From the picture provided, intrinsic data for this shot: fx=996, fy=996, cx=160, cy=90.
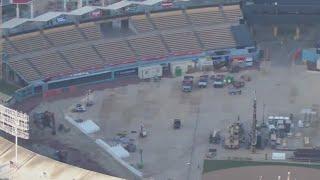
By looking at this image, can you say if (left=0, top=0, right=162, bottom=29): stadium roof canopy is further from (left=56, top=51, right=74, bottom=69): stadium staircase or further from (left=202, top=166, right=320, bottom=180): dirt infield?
(left=202, top=166, right=320, bottom=180): dirt infield

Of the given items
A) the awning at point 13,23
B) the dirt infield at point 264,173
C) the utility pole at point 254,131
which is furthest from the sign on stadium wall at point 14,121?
the awning at point 13,23

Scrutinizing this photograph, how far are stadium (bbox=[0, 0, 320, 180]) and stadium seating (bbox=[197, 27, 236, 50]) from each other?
0.10 metres

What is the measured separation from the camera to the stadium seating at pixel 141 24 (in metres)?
101

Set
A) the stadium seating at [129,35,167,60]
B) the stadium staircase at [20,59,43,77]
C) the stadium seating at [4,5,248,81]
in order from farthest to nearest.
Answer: the stadium seating at [129,35,167,60] < the stadium seating at [4,5,248,81] < the stadium staircase at [20,59,43,77]

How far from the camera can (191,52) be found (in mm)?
100188

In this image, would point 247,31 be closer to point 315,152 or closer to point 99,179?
point 315,152

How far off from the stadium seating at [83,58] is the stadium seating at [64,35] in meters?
1.20

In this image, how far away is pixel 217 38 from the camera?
10175 cm

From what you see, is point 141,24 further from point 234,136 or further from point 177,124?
point 234,136

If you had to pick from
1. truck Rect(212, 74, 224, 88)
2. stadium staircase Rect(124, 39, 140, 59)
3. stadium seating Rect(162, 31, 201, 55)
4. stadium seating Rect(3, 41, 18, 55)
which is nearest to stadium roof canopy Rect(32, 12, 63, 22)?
stadium seating Rect(3, 41, 18, 55)

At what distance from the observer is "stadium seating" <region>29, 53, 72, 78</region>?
309 feet

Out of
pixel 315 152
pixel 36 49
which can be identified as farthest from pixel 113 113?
pixel 315 152

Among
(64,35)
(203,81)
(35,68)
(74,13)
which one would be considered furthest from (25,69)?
(203,81)

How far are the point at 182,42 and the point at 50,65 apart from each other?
14.4m
